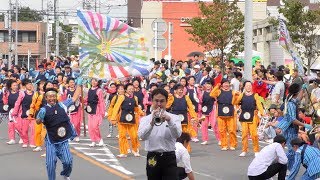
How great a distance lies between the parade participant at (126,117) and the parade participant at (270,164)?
5.27 meters

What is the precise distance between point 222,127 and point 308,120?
131 inches

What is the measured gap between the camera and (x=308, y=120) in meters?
16.6

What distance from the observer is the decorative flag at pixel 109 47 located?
17188 mm

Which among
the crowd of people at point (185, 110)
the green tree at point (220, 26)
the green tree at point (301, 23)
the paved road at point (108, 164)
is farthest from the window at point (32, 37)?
the paved road at point (108, 164)

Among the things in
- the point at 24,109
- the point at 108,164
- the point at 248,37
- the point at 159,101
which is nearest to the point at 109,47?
the point at 108,164

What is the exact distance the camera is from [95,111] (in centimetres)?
2022

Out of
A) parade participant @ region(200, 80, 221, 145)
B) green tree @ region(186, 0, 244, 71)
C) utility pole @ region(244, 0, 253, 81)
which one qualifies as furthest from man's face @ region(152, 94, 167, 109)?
green tree @ region(186, 0, 244, 71)

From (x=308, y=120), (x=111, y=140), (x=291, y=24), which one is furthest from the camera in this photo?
(x=291, y=24)

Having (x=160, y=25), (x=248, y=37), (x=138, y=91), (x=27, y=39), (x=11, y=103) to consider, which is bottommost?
(x=11, y=103)

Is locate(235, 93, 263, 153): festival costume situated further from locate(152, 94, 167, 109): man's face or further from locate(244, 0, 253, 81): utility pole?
locate(152, 94, 167, 109): man's face

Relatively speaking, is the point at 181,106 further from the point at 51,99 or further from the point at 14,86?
the point at 51,99

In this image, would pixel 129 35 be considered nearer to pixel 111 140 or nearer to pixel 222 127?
pixel 222 127

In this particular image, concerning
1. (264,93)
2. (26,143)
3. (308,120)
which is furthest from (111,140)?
(308,120)

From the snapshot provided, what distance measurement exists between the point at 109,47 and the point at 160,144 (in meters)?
8.55
